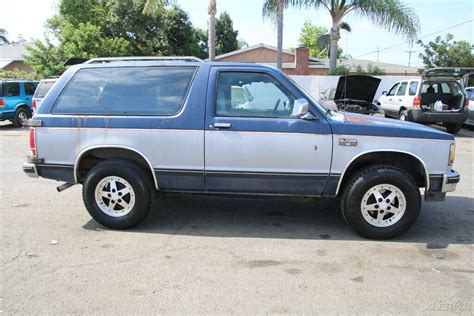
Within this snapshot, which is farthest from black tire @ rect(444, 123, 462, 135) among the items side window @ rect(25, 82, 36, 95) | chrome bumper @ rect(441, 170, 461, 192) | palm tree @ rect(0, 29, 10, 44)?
palm tree @ rect(0, 29, 10, 44)

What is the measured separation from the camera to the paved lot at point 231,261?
347 centimetres

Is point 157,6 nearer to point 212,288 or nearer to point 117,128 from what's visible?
point 117,128

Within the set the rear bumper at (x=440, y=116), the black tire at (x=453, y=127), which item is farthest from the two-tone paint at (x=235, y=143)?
the black tire at (x=453, y=127)

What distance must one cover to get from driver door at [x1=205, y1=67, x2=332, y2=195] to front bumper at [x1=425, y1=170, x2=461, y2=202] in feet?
3.82

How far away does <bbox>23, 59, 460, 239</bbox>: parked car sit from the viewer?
469cm

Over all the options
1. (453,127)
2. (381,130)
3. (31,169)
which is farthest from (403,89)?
(31,169)

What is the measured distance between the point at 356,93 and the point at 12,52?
43.5 meters

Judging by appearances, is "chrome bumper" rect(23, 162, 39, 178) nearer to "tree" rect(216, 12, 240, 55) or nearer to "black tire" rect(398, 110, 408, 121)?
"black tire" rect(398, 110, 408, 121)

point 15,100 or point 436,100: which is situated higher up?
point 436,100

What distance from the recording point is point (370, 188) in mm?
4707

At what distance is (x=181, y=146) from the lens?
4816 millimetres

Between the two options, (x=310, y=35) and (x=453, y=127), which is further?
(x=310, y=35)

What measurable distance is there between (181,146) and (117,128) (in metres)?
0.75

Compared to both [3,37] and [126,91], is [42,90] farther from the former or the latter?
[3,37]
